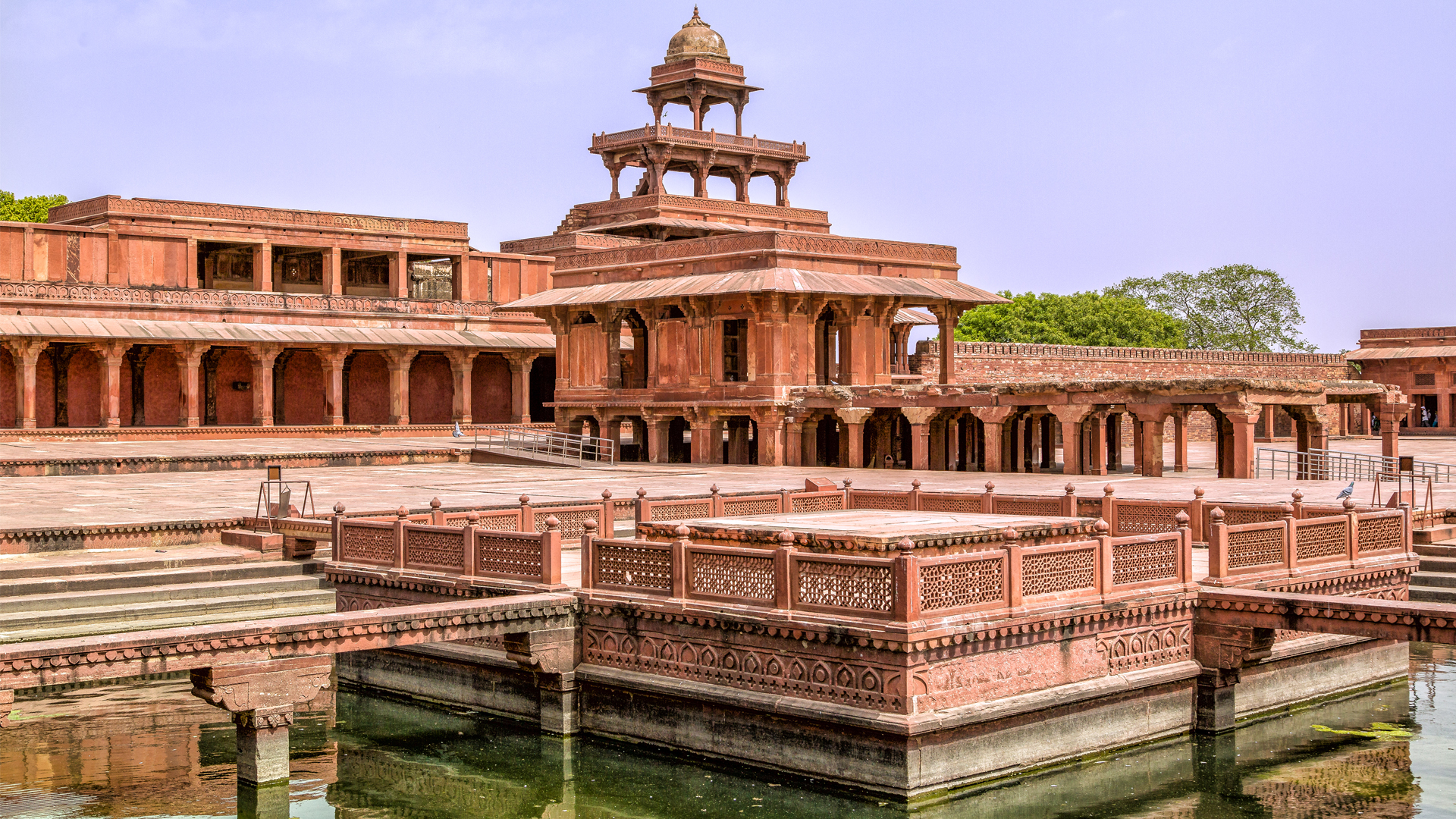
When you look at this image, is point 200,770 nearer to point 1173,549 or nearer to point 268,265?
point 1173,549

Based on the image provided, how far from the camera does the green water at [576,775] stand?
12422 millimetres

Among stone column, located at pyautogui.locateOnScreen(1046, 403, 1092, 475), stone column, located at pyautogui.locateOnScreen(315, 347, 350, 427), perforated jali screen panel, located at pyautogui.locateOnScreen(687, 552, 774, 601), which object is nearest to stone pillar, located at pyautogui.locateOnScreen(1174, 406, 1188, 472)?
stone column, located at pyautogui.locateOnScreen(1046, 403, 1092, 475)

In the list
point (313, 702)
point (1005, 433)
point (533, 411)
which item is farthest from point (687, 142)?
point (313, 702)

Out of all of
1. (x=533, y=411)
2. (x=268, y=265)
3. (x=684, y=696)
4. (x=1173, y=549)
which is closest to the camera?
(x=684, y=696)

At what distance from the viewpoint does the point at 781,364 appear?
3631 centimetres

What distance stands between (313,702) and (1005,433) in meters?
21.4

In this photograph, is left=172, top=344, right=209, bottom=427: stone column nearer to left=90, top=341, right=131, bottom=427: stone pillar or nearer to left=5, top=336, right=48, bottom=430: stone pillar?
left=90, top=341, right=131, bottom=427: stone pillar

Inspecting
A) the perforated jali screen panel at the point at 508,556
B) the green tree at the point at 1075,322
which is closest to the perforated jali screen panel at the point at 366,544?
the perforated jali screen panel at the point at 508,556

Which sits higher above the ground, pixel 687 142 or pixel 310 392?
pixel 687 142

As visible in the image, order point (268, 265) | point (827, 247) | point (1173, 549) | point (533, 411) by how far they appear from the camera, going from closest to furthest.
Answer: point (1173, 549), point (827, 247), point (268, 265), point (533, 411)

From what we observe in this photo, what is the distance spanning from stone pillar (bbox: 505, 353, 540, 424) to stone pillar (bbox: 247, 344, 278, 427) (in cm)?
767

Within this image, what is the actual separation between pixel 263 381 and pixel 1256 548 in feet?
112

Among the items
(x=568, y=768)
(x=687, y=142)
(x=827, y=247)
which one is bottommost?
(x=568, y=768)

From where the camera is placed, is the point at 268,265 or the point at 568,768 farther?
the point at 268,265
